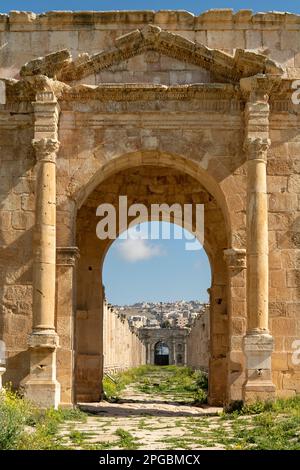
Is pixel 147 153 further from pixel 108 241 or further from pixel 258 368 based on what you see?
pixel 108 241

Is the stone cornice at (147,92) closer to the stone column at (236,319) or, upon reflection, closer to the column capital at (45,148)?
the column capital at (45,148)

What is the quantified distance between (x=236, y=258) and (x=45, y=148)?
13.2 ft

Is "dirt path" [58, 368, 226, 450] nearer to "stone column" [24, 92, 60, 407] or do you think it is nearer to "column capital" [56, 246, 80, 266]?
"stone column" [24, 92, 60, 407]

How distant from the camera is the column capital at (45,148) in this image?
1452cm

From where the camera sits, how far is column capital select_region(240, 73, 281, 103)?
1451cm

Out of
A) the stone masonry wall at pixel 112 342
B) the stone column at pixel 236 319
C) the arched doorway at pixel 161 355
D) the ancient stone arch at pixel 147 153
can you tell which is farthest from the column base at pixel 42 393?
the arched doorway at pixel 161 355

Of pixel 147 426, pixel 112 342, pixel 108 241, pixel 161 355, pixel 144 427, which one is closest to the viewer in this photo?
pixel 144 427

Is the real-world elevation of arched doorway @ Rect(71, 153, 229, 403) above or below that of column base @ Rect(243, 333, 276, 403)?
above

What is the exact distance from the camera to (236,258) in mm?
14680

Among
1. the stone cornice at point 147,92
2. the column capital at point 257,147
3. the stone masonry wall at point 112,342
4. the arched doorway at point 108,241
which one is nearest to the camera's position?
the column capital at point 257,147

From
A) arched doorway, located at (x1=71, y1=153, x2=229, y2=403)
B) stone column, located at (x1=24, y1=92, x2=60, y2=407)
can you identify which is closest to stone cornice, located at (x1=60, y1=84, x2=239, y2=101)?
stone column, located at (x1=24, y1=92, x2=60, y2=407)

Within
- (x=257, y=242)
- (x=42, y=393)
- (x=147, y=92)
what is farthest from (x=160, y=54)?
(x=42, y=393)

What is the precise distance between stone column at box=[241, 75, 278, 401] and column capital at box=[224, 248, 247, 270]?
0.31 metres

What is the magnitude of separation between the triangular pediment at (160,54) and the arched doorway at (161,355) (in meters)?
66.6
